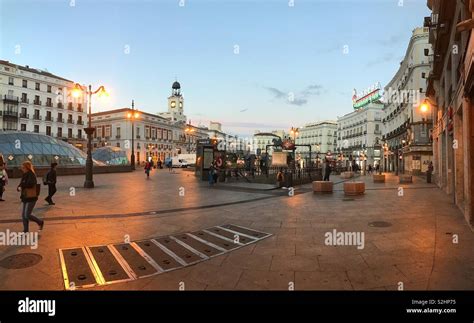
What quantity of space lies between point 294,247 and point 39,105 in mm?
73400

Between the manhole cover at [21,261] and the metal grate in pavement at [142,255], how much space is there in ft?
1.41

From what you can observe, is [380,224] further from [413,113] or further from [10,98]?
[10,98]

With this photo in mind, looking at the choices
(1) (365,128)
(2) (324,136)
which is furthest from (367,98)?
(2) (324,136)

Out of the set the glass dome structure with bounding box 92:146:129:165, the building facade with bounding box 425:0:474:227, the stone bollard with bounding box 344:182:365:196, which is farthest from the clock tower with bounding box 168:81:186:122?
the stone bollard with bounding box 344:182:365:196

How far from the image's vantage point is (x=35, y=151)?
32.8m

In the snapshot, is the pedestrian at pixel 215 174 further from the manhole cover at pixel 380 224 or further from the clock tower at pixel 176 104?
the clock tower at pixel 176 104

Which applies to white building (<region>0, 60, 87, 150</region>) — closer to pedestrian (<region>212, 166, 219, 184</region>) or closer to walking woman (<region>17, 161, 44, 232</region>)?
pedestrian (<region>212, 166, 219, 184</region>)

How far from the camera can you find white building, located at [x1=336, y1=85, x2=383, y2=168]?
78750 millimetres

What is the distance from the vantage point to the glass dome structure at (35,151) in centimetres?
3061

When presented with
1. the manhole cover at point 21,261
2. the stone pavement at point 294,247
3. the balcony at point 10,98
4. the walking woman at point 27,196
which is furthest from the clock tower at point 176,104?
the manhole cover at point 21,261

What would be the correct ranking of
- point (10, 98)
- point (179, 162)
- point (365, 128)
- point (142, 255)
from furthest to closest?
point (365, 128) → point (179, 162) → point (10, 98) → point (142, 255)
